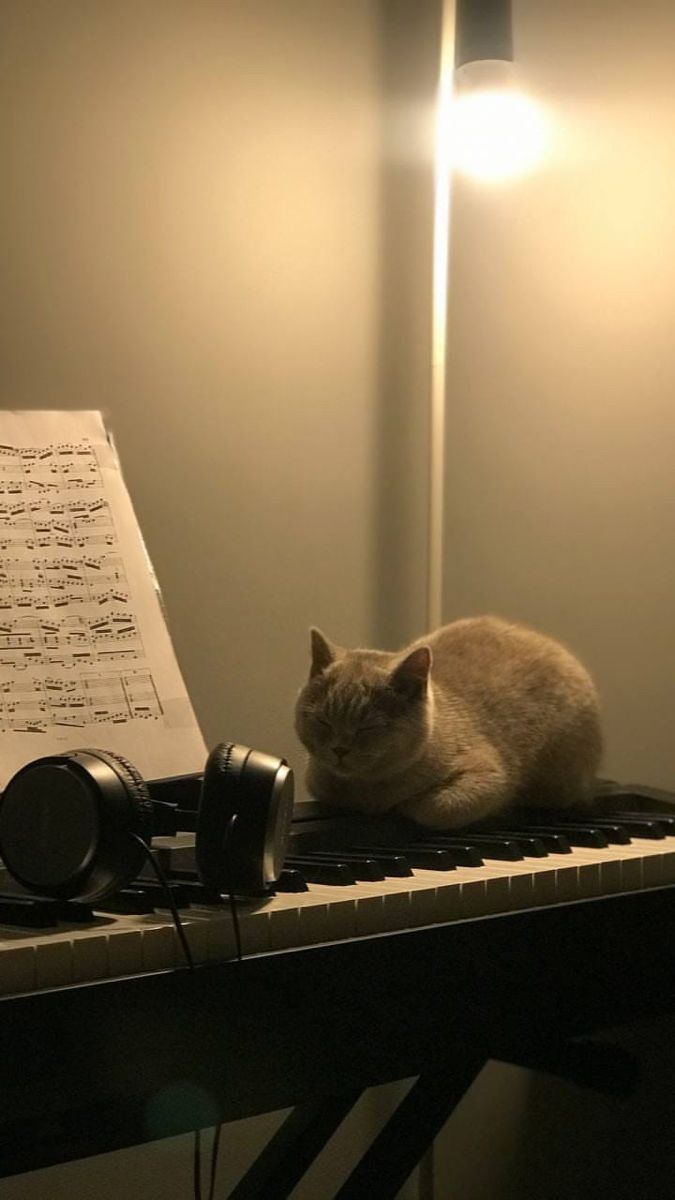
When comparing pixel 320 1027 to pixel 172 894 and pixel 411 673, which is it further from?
pixel 411 673

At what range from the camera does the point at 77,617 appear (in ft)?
4.61

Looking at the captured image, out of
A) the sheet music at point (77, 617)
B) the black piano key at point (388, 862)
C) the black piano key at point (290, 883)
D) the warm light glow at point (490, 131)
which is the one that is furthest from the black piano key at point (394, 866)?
the warm light glow at point (490, 131)

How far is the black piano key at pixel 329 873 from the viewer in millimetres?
1138

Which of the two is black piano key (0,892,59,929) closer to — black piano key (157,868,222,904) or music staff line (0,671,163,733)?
black piano key (157,868,222,904)

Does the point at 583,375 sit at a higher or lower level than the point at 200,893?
higher

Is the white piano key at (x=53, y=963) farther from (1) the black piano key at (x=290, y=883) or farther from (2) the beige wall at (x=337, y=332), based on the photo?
(2) the beige wall at (x=337, y=332)

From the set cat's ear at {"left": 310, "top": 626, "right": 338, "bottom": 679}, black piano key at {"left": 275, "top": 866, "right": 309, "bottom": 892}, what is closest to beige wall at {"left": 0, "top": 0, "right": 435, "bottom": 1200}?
cat's ear at {"left": 310, "top": 626, "right": 338, "bottom": 679}

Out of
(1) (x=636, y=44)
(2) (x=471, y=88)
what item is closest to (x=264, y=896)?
Answer: (2) (x=471, y=88)

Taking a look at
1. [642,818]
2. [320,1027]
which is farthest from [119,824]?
[642,818]

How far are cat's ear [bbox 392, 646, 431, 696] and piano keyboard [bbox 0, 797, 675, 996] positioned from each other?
0.56 ft

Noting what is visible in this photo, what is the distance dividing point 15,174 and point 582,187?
1.00 metres

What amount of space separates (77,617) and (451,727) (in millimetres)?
479

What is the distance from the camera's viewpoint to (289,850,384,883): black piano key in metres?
1.16

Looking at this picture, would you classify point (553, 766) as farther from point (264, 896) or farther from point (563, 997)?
point (264, 896)
